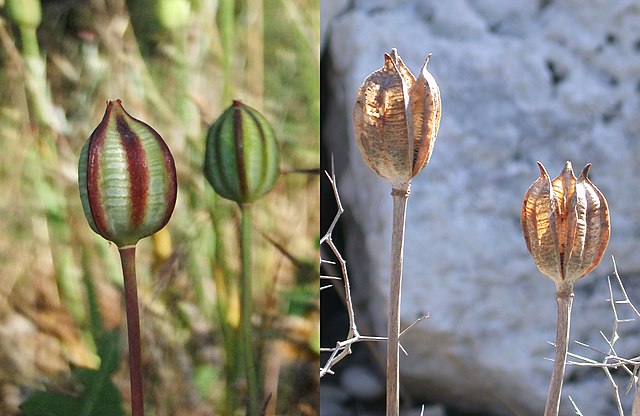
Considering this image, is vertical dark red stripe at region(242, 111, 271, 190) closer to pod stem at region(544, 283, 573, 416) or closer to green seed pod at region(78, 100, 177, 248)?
green seed pod at region(78, 100, 177, 248)

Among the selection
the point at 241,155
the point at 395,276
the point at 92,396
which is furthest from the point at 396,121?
the point at 92,396

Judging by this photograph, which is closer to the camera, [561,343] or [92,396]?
[561,343]

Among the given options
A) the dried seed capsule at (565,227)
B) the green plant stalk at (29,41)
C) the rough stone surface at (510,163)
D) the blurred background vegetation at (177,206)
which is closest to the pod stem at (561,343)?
the dried seed capsule at (565,227)

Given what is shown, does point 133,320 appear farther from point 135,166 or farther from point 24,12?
point 24,12

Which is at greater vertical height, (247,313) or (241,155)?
(241,155)

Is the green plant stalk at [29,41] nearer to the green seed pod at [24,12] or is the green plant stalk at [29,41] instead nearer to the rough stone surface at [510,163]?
the green seed pod at [24,12]
